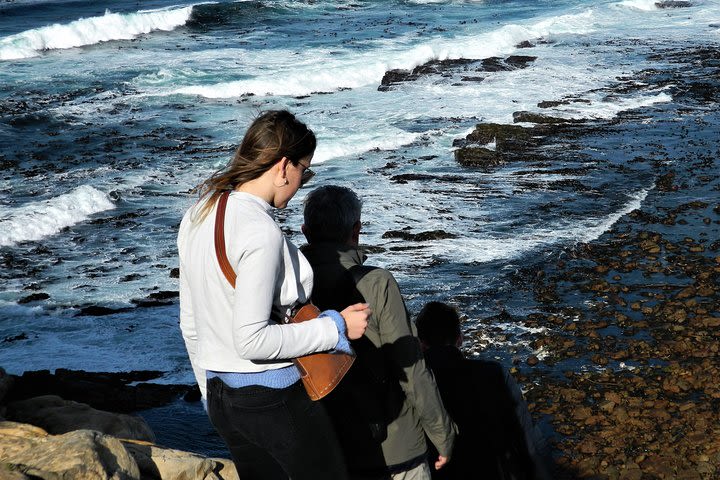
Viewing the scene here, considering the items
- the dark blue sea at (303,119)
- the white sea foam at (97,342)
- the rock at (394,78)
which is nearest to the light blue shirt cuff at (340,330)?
the dark blue sea at (303,119)

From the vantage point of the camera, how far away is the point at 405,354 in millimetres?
3299

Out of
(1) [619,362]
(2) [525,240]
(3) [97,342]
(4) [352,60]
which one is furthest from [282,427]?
(4) [352,60]

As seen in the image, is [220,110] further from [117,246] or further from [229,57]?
[117,246]

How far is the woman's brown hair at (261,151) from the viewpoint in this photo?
9.41 feet

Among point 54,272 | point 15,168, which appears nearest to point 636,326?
point 54,272

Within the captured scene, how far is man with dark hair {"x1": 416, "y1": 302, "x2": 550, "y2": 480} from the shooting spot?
12.3 ft

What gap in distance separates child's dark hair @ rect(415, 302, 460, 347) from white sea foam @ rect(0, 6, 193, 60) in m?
29.7

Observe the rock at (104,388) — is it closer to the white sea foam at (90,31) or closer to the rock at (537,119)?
the rock at (537,119)

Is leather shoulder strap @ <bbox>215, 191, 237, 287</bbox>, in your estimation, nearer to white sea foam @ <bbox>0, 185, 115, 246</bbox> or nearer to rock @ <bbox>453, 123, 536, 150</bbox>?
white sea foam @ <bbox>0, 185, 115, 246</bbox>

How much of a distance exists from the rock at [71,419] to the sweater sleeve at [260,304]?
2.18 m

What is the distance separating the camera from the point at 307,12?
134ft

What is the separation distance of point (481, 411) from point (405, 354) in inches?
25.8

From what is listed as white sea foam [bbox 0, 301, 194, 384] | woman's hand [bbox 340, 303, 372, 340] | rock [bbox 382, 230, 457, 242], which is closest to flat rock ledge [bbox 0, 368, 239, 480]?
woman's hand [bbox 340, 303, 372, 340]

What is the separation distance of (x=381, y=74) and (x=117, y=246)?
16.1 metres
